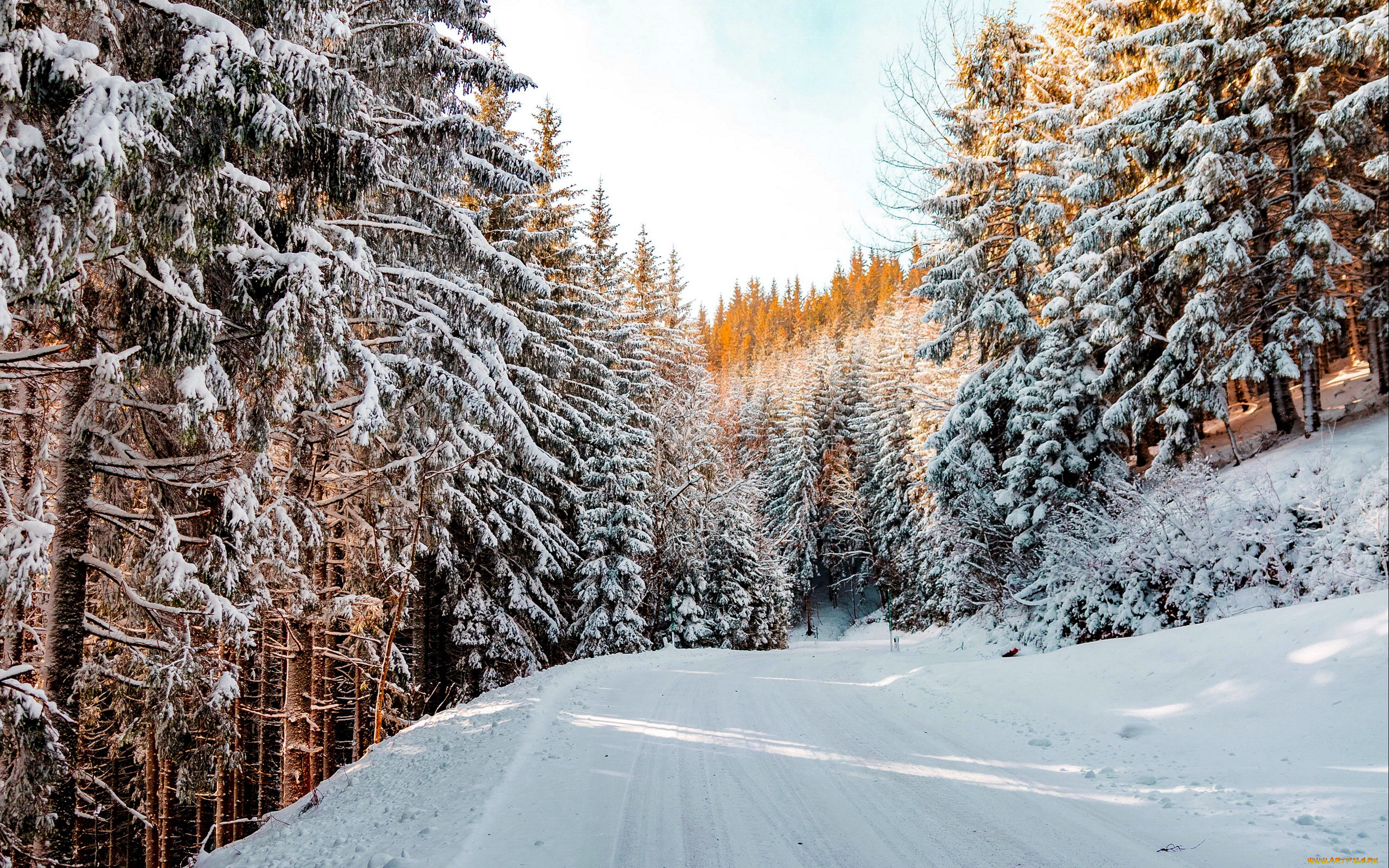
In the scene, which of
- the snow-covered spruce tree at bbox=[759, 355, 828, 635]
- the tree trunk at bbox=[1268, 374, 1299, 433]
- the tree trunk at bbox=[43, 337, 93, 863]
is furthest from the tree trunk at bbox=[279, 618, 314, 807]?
the snow-covered spruce tree at bbox=[759, 355, 828, 635]

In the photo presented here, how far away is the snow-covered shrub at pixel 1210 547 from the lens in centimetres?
729

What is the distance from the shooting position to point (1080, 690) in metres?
8.03

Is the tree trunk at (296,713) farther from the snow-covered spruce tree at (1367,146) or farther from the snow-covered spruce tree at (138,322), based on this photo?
the snow-covered spruce tree at (1367,146)

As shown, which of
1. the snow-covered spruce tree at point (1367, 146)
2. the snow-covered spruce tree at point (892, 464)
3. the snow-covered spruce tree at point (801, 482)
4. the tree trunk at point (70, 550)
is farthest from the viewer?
the snow-covered spruce tree at point (801, 482)

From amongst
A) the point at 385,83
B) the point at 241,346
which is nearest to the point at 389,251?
the point at 385,83

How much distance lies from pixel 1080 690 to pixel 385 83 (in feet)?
41.7

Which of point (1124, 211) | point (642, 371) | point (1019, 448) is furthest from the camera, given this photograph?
point (642, 371)

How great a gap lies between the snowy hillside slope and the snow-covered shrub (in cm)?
157

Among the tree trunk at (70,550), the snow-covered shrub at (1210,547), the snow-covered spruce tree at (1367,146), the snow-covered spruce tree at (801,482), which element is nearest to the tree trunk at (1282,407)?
the snow-covered spruce tree at (1367,146)

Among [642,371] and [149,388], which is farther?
[642,371]

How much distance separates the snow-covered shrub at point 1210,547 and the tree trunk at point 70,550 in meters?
11.9

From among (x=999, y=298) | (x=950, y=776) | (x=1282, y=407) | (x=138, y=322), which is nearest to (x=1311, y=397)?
(x=1282, y=407)

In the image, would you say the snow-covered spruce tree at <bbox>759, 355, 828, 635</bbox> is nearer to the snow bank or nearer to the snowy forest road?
the snow bank

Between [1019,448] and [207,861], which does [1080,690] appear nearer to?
[1019,448]
